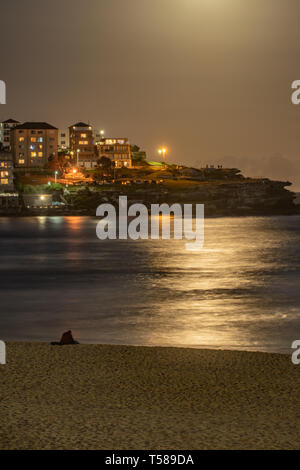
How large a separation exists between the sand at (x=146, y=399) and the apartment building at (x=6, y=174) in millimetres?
170756

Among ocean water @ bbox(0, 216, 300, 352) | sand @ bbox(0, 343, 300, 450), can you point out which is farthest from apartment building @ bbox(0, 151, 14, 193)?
sand @ bbox(0, 343, 300, 450)

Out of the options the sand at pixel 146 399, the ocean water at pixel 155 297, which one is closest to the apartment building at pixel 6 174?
the ocean water at pixel 155 297

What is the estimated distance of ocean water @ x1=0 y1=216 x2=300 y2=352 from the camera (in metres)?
19.9

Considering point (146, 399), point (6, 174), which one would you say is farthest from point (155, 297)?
point (6, 174)

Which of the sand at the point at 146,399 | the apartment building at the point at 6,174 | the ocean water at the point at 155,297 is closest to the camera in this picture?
the sand at the point at 146,399

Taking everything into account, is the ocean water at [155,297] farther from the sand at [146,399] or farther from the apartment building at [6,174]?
the apartment building at [6,174]

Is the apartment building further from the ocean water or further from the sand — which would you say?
the sand

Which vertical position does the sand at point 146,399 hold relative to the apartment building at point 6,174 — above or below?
below

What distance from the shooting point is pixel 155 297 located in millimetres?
31422

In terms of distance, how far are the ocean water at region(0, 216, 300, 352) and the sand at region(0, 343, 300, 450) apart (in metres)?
4.93

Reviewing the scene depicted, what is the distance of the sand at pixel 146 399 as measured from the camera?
8.45 metres

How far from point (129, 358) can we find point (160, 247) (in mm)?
64349

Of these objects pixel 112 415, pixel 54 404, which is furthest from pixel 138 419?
pixel 54 404

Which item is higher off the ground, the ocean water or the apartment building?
the apartment building
